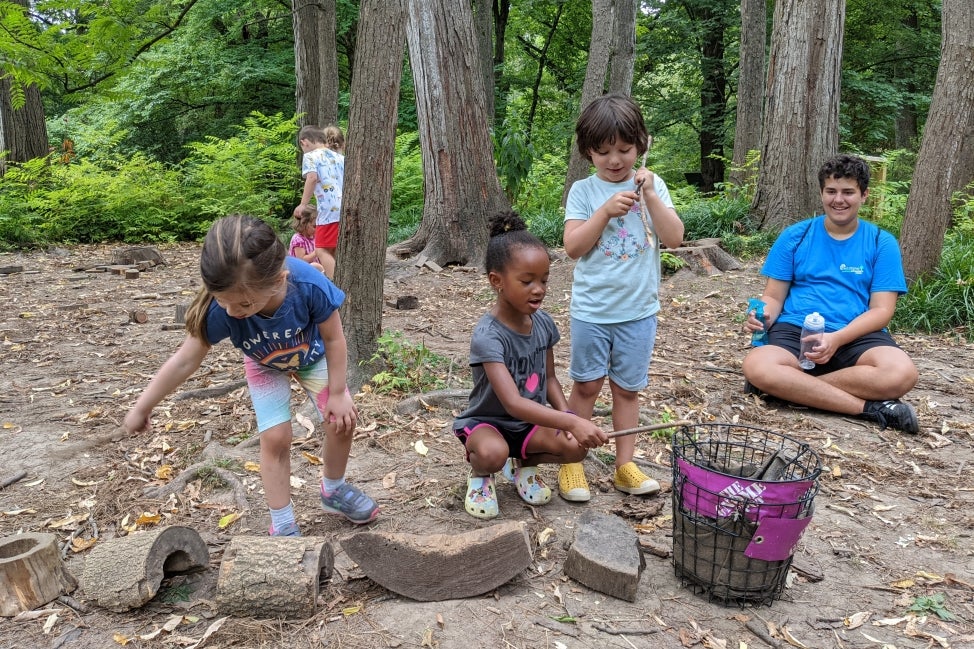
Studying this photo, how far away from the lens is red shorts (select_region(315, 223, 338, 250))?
704 centimetres

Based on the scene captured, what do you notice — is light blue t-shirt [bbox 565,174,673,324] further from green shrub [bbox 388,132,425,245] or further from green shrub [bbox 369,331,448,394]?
green shrub [bbox 388,132,425,245]

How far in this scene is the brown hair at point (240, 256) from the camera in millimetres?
2209

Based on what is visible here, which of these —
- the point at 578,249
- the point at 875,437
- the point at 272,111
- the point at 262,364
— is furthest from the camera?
the point at 272,111

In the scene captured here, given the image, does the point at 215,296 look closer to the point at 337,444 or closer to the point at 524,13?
the point at 337,444

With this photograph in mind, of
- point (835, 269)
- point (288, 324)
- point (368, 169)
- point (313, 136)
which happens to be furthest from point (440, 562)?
point (313, 136)

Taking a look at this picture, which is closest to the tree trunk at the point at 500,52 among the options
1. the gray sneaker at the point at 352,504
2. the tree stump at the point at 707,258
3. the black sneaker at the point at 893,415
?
the tree stump at the point at 707,258

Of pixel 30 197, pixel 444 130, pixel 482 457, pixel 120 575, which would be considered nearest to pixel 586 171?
pixel 444 130

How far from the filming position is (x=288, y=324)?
258cm

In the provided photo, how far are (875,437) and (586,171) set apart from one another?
8628mm

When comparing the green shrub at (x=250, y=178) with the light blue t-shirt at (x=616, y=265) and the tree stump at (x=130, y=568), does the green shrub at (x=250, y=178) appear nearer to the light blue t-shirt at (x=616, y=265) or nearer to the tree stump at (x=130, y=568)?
the light blue t-shirt at (x=616, y=265)

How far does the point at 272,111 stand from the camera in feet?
60.1

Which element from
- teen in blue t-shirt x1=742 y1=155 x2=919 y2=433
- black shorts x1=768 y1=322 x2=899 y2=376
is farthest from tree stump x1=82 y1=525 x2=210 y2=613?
black shorts x1=768 y1=322 x2=899 y2=376

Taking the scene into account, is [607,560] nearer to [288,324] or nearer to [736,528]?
[736,528]

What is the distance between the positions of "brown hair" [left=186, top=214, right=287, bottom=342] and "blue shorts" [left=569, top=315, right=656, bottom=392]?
144 centimetres
